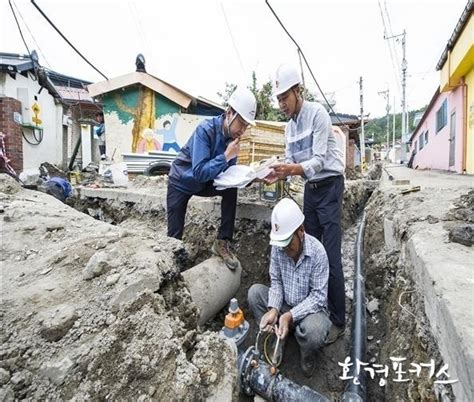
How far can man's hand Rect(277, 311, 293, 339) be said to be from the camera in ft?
7.92

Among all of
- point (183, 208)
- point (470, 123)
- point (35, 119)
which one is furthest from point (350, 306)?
point (35, 119)

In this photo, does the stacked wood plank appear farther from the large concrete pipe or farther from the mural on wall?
the mural on wall

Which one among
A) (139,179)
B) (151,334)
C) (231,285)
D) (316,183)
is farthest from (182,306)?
(139,179)

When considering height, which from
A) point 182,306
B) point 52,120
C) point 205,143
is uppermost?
point 52,120

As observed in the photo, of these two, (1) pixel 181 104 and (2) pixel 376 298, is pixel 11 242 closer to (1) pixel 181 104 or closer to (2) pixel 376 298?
(2) pixel 376 298

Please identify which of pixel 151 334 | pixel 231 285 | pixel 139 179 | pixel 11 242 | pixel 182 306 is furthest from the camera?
pixel 139 179

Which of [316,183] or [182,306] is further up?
[316,183]

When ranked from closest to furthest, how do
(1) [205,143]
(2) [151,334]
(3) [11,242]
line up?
(2) [151,334]
(3) [11,242]
(1) [205,143]

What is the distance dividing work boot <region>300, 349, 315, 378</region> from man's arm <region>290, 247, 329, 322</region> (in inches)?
15.6

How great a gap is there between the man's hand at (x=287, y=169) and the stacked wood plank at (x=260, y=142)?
6.26 feet

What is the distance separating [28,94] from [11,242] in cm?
993

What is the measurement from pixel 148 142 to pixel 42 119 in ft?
13.6

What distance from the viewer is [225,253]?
11.1 feet

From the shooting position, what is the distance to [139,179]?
7.25m
